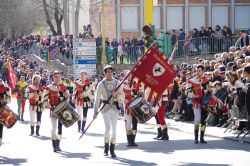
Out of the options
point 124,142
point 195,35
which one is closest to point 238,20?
point 195,35

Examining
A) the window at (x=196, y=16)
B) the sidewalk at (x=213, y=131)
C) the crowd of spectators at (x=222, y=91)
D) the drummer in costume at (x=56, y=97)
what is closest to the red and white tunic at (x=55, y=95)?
the drummer in costume at (x=56, y=97)

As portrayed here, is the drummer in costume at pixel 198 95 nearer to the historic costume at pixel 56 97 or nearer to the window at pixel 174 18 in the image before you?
the historic costume at pixel 56 97

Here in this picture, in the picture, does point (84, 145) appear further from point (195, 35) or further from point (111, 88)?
point (195, 35)

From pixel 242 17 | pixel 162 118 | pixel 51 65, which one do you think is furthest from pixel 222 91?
pixel 51 65

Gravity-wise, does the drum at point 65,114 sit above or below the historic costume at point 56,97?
below

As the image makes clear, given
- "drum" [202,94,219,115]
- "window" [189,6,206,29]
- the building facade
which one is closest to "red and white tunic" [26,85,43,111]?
"drum" [202,94,219,115]

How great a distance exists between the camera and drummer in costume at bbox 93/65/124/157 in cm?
1622

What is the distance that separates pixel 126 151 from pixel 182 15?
32.4 metres

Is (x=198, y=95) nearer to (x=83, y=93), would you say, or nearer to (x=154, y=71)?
(x=154, y=71)

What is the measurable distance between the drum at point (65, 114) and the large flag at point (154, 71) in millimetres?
1979

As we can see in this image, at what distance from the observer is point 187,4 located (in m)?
48.8

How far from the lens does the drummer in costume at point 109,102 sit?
16219 mm

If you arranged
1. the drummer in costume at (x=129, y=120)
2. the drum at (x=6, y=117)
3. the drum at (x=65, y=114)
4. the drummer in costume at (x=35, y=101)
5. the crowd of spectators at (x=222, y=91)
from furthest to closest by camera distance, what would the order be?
the drummer in costume at (x=35, y=101) < the crowd of spectators at (x=222, y=91) < the drummer in costume at (x=129, y=120) < the drum at (x=65, y=114) < the drum at (x=6, y=117)

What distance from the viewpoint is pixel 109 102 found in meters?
16.2
